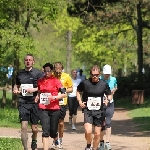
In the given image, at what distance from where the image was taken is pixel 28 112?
513 inches

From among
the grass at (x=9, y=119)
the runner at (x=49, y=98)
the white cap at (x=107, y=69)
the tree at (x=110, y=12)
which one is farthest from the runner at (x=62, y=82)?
the tree at (x=110, y=12)

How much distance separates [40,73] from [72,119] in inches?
360

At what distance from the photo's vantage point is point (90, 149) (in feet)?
42.1

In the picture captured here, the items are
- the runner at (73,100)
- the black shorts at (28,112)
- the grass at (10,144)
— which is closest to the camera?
the black shorts at (28,112)

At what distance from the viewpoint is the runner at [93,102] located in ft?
41.8

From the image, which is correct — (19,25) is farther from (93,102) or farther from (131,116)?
(93,102)

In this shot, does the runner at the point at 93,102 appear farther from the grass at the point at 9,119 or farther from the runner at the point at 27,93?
the grass at the point at 9,119

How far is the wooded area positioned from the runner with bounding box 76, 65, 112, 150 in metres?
12.0

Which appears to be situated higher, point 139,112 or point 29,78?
point 29,78

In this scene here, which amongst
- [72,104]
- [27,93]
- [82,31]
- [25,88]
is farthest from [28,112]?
[82,31]

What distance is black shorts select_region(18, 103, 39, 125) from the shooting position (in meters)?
13.0

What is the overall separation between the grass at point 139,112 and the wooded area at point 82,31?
2032mm

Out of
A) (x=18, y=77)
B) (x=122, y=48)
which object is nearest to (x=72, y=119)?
(x=18, y=77)

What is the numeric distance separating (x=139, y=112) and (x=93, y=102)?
1764 centimetres
